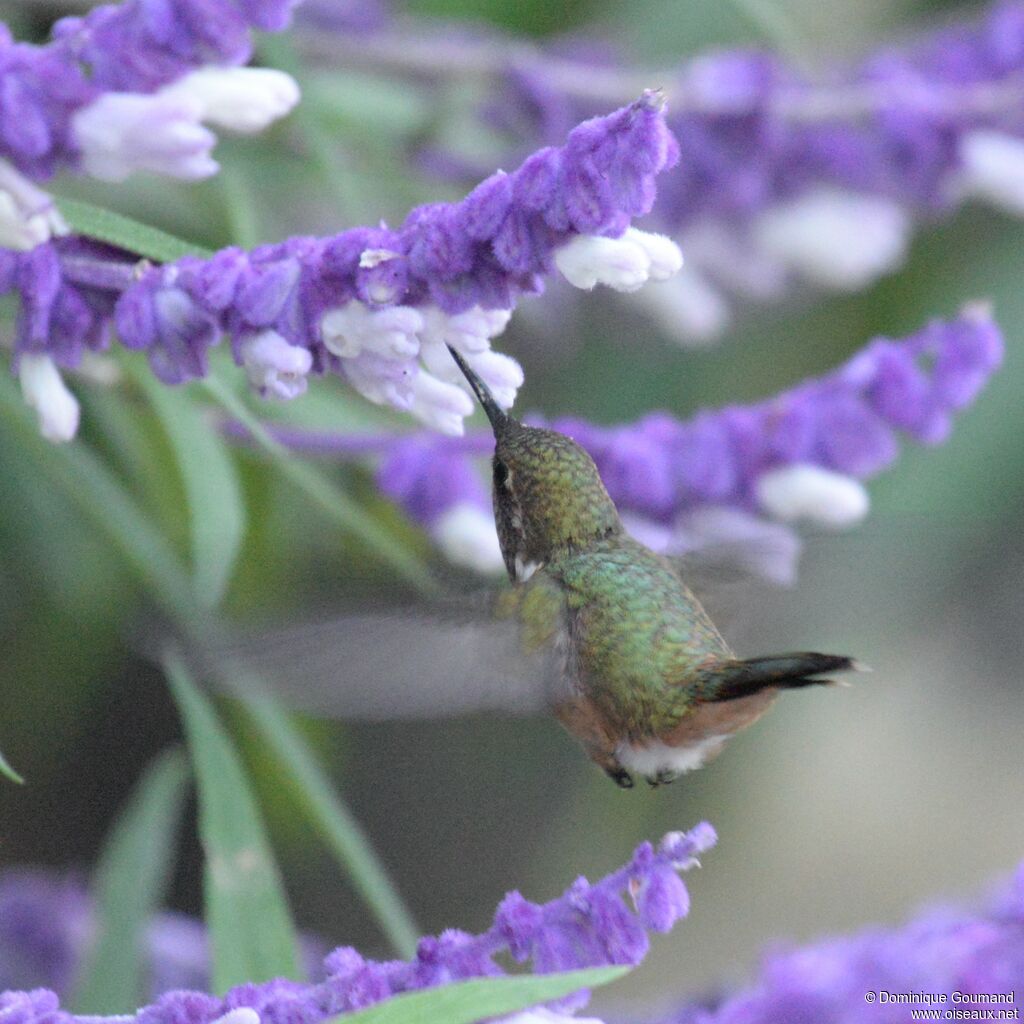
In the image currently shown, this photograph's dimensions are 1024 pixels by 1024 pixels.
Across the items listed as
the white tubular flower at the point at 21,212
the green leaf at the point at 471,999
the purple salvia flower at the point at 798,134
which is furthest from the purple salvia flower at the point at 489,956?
the purple salvia flower at the point at 798,134

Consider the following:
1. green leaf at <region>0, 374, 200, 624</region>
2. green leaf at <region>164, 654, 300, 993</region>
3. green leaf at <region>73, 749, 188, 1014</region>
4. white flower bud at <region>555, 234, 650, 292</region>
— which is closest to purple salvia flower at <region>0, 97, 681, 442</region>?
white flower bud at <region>555, 234, 650, 292</region>

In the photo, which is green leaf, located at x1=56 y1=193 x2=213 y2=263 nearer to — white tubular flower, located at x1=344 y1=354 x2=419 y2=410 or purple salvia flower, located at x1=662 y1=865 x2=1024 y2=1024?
white tubular flower, located at x1=344 y1=354 x2=419 y2=410

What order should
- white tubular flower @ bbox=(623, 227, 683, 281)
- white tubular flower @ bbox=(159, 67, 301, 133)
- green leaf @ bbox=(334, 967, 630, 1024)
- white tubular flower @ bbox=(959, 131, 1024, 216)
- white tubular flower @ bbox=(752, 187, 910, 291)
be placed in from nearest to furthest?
green leaf @ bbox=(334, 967, 630, 1024), white tubular flower @ bbox=(623, 227, 683, 281), white tubular flower @ bbox=(159, 67, 301, 133), white tubular flower @ bbox=(959, 131, 1024, 216), white tubular flower @ bbox=(752, 187, 910, 291)

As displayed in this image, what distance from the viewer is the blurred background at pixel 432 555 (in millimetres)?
1513

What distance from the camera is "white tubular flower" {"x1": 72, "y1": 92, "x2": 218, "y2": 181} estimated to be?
0.86 meters

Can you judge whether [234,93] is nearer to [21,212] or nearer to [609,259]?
[21,212]

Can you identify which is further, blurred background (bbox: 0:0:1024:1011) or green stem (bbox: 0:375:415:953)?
blurred background (bbox: 0:0:1024:1011)

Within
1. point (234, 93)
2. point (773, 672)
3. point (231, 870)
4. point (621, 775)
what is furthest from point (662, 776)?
point (234, 93)

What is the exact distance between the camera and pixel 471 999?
0.69m

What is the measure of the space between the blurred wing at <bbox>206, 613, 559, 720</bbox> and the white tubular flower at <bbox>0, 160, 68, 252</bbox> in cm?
24

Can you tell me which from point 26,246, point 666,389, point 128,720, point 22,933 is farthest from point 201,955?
point 666,389

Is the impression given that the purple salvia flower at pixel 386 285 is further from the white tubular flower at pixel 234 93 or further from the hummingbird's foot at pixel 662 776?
the hummingbird's foot at pixel 662 776

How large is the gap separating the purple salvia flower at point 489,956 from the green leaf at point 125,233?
385mm

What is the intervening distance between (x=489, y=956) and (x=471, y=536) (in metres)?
0.47
